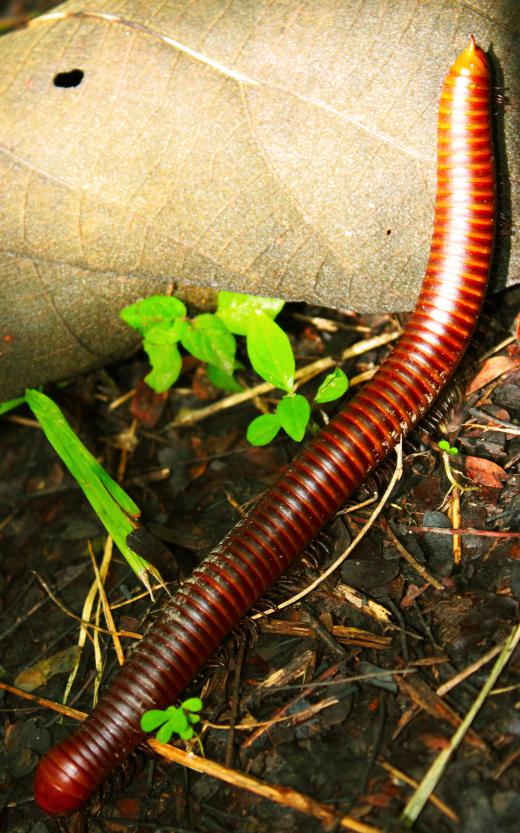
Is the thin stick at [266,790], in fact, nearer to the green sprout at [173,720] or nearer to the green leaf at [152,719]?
the green sprout at [173,720]

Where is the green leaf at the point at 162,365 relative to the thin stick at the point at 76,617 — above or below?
above

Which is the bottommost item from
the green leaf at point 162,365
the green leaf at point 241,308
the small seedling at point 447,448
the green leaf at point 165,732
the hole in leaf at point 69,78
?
the green leaf at point 165,732

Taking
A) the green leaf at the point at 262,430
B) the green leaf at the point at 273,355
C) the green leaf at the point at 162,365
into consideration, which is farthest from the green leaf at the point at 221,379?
the green leaf at the point at 262,430

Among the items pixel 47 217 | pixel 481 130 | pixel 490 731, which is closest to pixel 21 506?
pixel 47 217

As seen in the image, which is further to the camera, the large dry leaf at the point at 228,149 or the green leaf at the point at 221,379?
the green leaf at the point at 221,379

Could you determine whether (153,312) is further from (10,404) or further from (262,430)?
(10,404)
